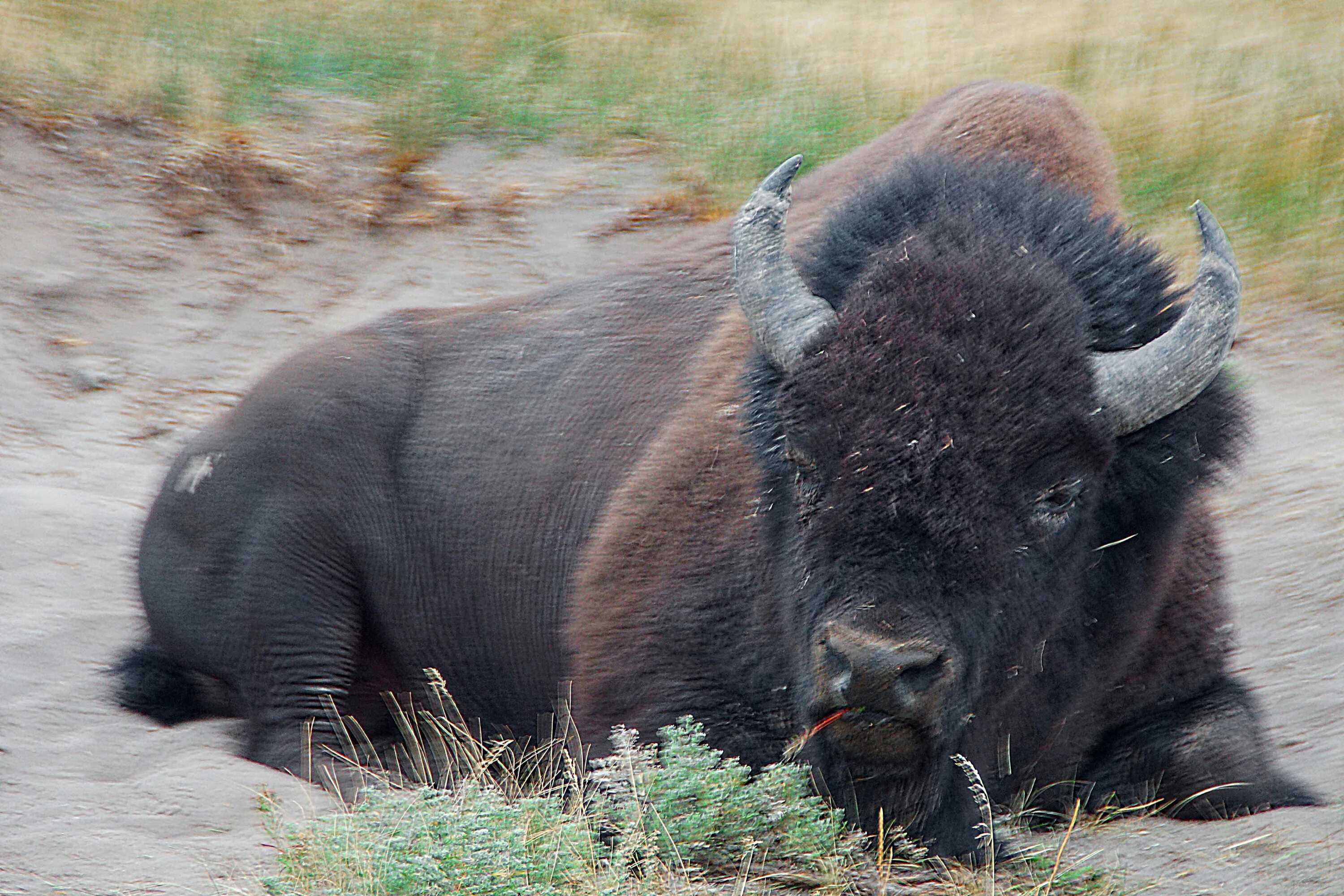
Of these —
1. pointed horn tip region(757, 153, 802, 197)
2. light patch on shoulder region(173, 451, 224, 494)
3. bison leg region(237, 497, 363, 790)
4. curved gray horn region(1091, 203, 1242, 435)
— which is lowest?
bison leg region(237, 497, 363, 790)

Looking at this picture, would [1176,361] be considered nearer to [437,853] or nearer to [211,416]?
[437,853]

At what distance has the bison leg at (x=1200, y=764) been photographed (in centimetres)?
371

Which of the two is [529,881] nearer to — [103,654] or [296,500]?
[296,500]

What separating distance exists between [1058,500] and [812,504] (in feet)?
1.89

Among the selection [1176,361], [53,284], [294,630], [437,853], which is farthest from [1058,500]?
[53,284]

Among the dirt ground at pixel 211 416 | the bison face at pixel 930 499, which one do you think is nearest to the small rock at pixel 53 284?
the dirt ground at pixel 211 416

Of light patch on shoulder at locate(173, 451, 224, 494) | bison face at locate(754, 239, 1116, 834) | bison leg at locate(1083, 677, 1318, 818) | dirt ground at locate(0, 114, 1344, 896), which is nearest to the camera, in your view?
bison face at locate(754, 239, 1116, 834)

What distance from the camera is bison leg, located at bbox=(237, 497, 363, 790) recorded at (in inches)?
183

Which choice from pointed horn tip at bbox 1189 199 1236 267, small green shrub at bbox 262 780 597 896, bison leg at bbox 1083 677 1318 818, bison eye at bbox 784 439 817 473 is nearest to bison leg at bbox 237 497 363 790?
small green shrub at bbox 262 780 597 896

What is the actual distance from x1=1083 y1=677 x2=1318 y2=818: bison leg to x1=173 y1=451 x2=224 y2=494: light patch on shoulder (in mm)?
3160

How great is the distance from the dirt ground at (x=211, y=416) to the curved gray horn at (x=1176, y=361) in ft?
3.63

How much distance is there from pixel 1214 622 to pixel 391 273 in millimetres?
6822

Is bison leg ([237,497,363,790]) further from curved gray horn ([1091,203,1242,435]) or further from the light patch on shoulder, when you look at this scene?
curved gray horn ([1091,203,1242,435])

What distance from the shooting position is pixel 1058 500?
10.2 feet
